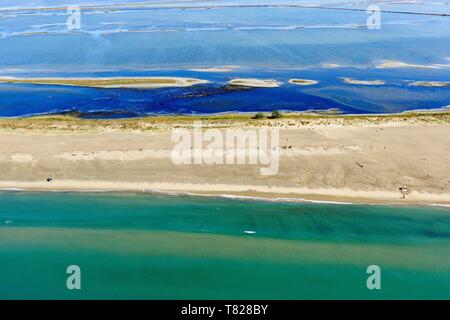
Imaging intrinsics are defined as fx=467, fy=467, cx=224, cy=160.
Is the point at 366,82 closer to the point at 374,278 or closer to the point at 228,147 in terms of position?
the point at 228,147

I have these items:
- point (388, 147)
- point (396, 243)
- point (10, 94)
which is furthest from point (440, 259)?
point (10, 94)

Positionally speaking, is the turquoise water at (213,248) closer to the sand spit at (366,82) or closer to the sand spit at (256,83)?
the sand spit at (256,83)

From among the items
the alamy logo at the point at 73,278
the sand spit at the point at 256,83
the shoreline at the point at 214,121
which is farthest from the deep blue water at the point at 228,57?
the alamy logo at the point at 73,278

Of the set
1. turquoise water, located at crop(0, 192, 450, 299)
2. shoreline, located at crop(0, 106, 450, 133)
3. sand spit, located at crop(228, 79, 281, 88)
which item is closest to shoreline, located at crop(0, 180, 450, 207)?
turquoise water, located at crop(0, 192, 450, 299)

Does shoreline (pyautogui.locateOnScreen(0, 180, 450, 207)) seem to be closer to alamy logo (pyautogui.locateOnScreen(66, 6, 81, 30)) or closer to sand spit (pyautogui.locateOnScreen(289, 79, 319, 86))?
sand spit (pyautogui.locateOnScreen(289, 79, 319, 86))

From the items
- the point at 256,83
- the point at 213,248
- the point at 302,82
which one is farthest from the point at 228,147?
the point at 302,82
